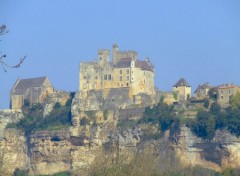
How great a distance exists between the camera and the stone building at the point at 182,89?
94375 mm

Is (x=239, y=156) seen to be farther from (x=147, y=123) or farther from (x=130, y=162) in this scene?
(x=130, y=162)

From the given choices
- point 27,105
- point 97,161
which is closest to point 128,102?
point 27,105

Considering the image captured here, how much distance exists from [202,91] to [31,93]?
1234 centimetres

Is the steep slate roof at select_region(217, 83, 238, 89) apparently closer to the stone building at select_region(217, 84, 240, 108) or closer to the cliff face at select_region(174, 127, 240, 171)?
the stone building at select_region(217, 84, 240, 108)

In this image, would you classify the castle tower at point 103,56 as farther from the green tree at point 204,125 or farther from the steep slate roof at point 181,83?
the green tree at point 204,125

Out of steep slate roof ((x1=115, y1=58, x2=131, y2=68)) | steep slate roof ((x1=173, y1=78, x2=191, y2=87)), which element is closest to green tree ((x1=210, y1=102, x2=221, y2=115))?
steep slate roof ((x1=173, y1=78, x2=191, y2=87))

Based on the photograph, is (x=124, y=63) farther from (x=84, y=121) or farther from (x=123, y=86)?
(x=84, y=121)

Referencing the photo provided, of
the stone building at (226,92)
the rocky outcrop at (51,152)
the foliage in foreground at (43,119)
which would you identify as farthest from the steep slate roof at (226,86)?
the rocky outcrop at (51,152)

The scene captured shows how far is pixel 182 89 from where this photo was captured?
94.7 metres

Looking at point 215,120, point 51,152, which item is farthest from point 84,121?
point 215,120

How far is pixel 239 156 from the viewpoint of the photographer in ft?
293

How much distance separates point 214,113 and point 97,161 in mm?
30693

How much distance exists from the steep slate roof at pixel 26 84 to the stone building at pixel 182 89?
10.1 meters

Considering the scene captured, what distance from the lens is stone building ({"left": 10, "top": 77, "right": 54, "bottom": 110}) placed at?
3883 inches
